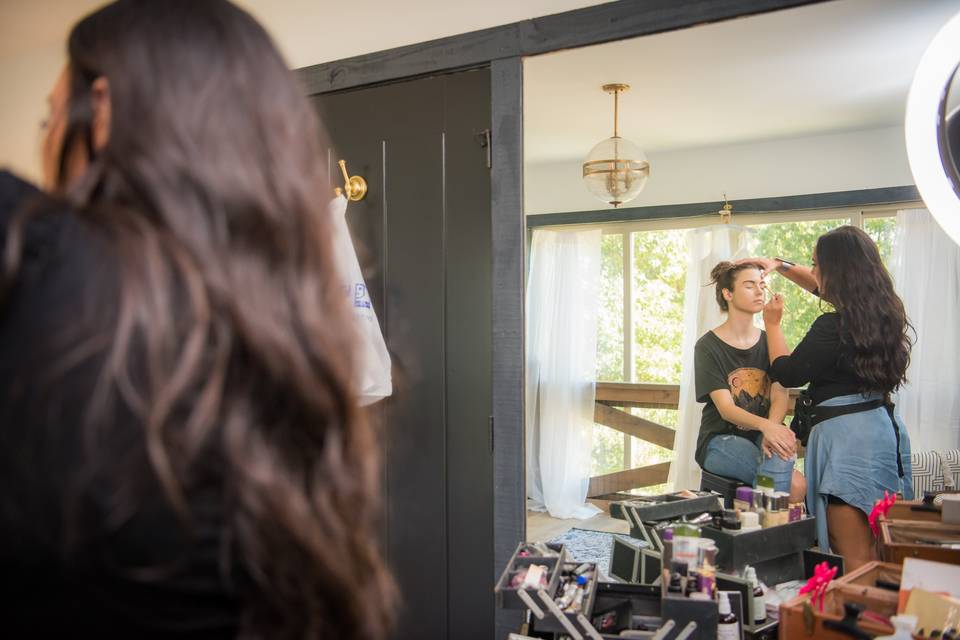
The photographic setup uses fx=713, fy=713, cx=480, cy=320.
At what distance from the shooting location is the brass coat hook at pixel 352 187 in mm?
2002

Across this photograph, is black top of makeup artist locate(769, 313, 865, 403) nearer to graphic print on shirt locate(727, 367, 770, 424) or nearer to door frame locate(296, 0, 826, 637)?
graphic print on shirt locate(727, 367, 770, 424)

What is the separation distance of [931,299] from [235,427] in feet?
4.30

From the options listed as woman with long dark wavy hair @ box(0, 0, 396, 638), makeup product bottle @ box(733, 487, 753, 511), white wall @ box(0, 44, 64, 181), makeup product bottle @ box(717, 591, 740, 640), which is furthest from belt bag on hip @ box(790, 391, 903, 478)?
white wall @ box(0, 44, 64, 181)

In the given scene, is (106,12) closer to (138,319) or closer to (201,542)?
(138,319)

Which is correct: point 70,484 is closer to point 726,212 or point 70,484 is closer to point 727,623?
point 727,623

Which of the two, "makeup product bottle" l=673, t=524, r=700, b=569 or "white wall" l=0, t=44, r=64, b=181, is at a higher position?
"white wall" l=0, t=44, r=64, b=181

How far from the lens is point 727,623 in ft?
4.28

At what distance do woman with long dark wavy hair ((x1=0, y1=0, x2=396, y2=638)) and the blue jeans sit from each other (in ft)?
3.68

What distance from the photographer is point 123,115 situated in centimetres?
53

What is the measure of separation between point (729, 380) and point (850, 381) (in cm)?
23

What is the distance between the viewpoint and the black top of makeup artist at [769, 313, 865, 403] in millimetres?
1434

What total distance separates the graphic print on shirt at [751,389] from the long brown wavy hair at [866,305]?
0.58 feet

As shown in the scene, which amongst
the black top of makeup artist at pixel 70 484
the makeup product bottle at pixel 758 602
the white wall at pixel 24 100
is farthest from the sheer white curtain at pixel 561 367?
the white wall at pixel 24 100

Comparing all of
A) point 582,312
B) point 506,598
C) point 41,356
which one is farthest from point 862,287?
point 41,356
